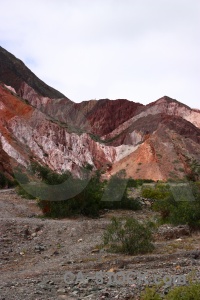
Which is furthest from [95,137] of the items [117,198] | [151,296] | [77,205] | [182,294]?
[182,294]

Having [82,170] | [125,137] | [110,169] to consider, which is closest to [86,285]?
[82,170]

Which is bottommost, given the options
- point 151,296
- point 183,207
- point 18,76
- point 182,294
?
point 151,296

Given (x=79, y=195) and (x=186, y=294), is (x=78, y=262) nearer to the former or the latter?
(x=186, y=294)

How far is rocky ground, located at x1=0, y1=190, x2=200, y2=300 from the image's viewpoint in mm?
5941

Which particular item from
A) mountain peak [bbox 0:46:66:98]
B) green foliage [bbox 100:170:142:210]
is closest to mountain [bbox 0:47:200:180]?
mountain peak [bbox 0:46:66:98]

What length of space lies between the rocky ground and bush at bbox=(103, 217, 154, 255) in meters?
0.24

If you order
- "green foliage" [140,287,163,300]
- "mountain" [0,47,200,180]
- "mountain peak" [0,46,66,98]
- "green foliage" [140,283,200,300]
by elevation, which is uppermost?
"mountain peak" [0,46,66,98]

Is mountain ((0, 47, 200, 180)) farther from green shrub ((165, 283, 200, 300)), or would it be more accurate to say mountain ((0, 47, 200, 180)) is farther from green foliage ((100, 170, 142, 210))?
green shrub ((165, 283, 200, 300))

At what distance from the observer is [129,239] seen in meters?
8.98

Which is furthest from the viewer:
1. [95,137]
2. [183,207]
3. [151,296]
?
[95,137]

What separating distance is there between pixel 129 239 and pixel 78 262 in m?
1.35

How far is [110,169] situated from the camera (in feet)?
163

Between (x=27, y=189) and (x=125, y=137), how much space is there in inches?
1647

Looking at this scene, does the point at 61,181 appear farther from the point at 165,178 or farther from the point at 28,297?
the point at 165,178
